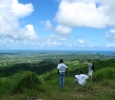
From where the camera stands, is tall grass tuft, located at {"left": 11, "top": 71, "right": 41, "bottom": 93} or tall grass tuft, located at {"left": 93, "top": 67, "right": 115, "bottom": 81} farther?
tall grass tuft, located at {"left": 93, "top": 67, "right": 115, "bottom": 81}

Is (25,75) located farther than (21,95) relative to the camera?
Yes

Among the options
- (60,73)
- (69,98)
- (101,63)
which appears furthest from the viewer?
(101,63)

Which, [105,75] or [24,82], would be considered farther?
[105,75]

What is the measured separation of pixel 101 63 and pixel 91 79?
20279 millimetres

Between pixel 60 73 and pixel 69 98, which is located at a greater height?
pixel 60 73

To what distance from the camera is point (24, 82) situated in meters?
13.9

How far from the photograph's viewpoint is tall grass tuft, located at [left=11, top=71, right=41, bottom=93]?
13.9m

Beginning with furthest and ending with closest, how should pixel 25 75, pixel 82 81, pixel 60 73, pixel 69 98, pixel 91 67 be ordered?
pixel 91 67 → pixel 82 81 → pixel 60 73 → pixel 25 75 → pixel 69 98

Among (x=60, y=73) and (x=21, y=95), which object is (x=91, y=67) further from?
(x=21, y=95)

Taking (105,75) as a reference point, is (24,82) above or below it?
above

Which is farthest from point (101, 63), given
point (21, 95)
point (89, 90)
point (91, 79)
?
point (21, 95)

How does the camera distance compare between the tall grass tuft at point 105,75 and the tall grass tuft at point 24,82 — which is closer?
the tall grass tuft at point 24,82

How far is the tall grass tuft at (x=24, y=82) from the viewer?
1387 cm

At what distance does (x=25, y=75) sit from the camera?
1395 cm
